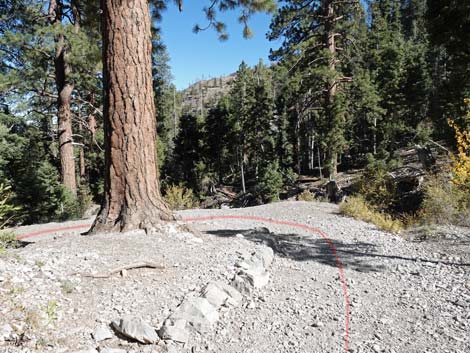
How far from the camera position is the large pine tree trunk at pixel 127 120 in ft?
14.3

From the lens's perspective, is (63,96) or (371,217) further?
(63,96)

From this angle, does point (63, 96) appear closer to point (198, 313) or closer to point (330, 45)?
point (198, 313)

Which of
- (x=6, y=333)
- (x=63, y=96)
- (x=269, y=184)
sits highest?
(x=63, y=96)

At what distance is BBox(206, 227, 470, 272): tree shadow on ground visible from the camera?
15.5ft

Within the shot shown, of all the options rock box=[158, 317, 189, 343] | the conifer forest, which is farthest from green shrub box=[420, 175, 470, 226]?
rock box=[158, 317, 189, 343]

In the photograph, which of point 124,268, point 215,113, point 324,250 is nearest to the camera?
point 124,268

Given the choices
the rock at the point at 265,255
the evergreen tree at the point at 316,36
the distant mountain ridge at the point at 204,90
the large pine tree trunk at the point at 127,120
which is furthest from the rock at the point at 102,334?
the distant mountain ridge at the point at 204,90

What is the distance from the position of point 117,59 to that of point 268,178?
2347 cm

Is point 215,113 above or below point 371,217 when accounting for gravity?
above

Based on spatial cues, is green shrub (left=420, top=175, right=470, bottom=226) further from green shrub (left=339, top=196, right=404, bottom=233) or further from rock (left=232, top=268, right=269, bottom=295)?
rock (left=232, top=268, right=269, bottom=295)

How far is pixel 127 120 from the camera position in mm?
4352

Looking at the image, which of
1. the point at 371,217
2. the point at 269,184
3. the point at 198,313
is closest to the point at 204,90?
the point at 269,184

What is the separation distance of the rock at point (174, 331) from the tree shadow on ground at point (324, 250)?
2.54 metres

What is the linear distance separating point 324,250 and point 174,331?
3.40 m
